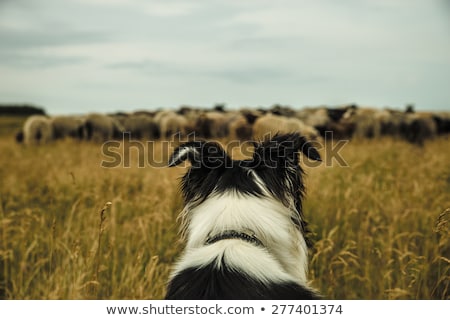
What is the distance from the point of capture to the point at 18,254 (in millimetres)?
4262

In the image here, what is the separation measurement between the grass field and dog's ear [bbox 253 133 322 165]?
80cm

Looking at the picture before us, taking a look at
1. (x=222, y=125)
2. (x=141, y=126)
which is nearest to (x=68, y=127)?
(x=141, y=126)

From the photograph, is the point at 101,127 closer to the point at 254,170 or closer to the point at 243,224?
the point at 254,170

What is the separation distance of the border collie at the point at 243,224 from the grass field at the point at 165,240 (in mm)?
618

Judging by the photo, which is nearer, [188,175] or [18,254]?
[188,175]

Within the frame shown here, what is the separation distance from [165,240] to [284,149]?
7.75 ft

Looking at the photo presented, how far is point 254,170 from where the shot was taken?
2.28m

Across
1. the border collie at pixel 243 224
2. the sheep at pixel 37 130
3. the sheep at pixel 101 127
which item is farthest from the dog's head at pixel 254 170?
the sheep at pixel 101 127

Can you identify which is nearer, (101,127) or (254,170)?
(254,170)

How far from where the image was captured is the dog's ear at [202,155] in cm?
232

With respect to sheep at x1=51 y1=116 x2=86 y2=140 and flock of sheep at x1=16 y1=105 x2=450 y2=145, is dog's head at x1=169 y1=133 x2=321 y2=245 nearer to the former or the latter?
flock of sheep at x1=16 y1=105 x2=450 y2=145
